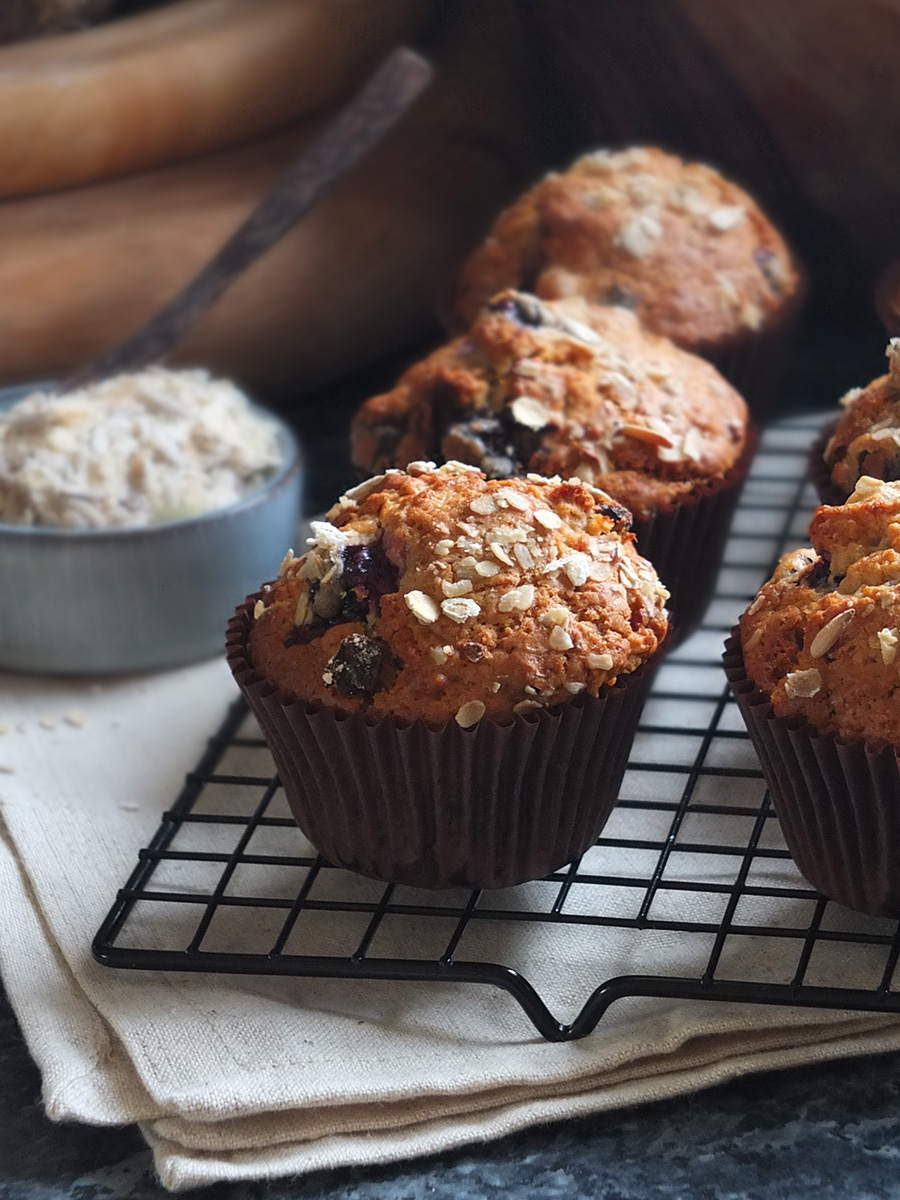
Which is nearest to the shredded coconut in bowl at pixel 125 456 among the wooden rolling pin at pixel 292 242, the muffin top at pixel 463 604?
the wooden rolling pin at pixel 292 242

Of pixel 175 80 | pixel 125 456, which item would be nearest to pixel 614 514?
pixel 125 456

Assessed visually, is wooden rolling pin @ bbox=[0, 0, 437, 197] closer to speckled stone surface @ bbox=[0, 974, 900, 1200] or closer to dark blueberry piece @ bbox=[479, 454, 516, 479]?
dark blueberry piece @ bbox=[479, 454, 516, 479]

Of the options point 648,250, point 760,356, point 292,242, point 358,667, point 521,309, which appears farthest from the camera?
point 292,242

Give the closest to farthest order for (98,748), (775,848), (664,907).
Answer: (664,907) < (775,848) < (98,748)

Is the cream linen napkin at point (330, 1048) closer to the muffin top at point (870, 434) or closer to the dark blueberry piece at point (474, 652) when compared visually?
the dark blueberry piece at point (474, 652)

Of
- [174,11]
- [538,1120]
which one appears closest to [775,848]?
[538,1120]

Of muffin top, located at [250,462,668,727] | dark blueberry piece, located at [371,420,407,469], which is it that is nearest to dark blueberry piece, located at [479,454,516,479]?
dark blueberry piece, located at [371,420,407,469]

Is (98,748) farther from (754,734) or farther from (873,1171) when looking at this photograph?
(873,1171)

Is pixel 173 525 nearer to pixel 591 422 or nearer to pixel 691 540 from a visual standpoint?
pixel 591 422
